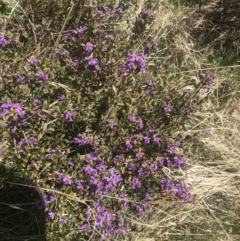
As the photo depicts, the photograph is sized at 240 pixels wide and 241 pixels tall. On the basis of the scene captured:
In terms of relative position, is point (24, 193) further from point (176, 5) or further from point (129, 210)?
point (176, 5)

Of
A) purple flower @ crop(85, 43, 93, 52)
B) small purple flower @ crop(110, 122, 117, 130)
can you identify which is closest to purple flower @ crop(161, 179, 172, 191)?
small purple flower @ crop(110, 122, 117, 130)

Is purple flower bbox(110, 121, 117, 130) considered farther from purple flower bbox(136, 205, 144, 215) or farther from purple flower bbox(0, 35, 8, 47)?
purple flower bbox(0, 35, 8, 47)

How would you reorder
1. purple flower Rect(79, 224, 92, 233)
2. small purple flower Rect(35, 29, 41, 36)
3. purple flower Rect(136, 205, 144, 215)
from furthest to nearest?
1. small purple flower Rect(35, 29, 41, 36)
2. purple flower Rect(136, 205, 144, 215)
3. purple flower Rect(79, 224, 92, 233)

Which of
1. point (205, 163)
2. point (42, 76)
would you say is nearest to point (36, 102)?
point (42, 76)

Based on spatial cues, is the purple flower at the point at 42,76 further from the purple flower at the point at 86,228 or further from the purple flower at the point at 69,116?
the purple flower at the point at 86,228

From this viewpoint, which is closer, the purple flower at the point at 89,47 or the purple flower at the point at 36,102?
the purple flower at the point at 36,102

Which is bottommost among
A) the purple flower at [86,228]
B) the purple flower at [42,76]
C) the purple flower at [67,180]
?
the purple flower at [86,228]

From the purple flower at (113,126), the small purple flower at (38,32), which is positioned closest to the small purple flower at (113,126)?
the purple flower at (113,126)

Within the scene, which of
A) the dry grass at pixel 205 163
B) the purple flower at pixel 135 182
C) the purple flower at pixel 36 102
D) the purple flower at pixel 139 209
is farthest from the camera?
the dry grass at pixel 205 163
